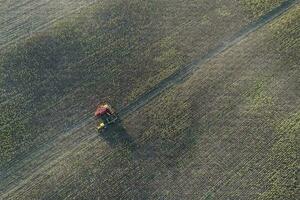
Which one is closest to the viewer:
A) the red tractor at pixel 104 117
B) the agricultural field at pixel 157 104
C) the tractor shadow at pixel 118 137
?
the agricultural field at pixel 157 104

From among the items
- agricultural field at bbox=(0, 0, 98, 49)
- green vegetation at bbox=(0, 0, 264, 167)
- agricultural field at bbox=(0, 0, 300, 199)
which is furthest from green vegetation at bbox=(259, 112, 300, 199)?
agricultural field at bbox=(0, 0, 98, 49)

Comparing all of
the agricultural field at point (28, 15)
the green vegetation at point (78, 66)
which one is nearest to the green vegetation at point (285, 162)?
the green vegetation at point (78, 66)

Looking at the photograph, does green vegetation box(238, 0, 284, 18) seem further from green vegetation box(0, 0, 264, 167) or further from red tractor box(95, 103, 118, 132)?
red tractor box(95, 103, 118, 132)

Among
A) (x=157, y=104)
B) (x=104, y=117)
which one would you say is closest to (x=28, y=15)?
(x=104, y=117)

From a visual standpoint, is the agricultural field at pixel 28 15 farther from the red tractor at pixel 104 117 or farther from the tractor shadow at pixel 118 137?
the tractor shadow at pixel 118 137

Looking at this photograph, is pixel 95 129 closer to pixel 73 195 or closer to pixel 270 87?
pixel 73 195

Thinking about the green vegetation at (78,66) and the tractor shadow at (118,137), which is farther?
the green vegetation at (78,66)
